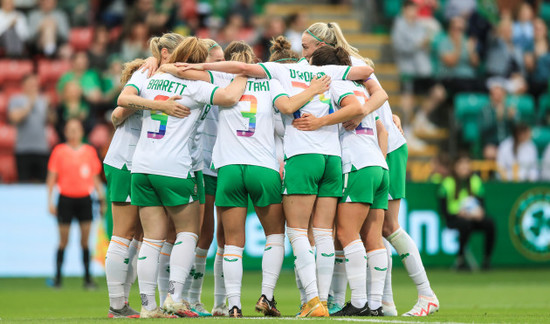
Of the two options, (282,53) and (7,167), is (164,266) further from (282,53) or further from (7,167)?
(7,167)

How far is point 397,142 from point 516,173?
9.02 metres

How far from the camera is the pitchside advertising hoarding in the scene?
14555mm

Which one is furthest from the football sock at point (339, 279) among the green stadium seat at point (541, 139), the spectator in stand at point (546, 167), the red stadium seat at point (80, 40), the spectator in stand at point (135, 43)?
the red stadium seat at point (80, 40)

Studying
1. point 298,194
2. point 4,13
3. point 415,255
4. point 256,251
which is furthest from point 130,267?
point 4,13

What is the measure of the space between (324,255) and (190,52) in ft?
6.80

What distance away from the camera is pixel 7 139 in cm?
1596

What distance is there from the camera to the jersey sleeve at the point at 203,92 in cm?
765

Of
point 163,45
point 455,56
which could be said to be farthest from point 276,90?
point 455,56

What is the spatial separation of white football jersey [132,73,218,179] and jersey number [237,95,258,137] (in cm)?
30

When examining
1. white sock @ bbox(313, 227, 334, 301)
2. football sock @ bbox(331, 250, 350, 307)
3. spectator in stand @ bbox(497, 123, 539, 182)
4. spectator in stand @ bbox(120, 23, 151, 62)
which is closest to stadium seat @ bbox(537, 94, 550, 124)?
spectator in stand @ bbox(497, 123, 539, 182)

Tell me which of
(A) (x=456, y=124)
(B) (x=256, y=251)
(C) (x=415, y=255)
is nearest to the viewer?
(C) (x=415, y=255)

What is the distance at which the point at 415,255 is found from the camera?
8.39 m

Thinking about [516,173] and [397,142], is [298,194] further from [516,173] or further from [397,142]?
[516,173]

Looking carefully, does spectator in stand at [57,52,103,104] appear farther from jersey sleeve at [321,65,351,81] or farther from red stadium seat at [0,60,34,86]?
jersey sleeve at [321,65,351,81]
